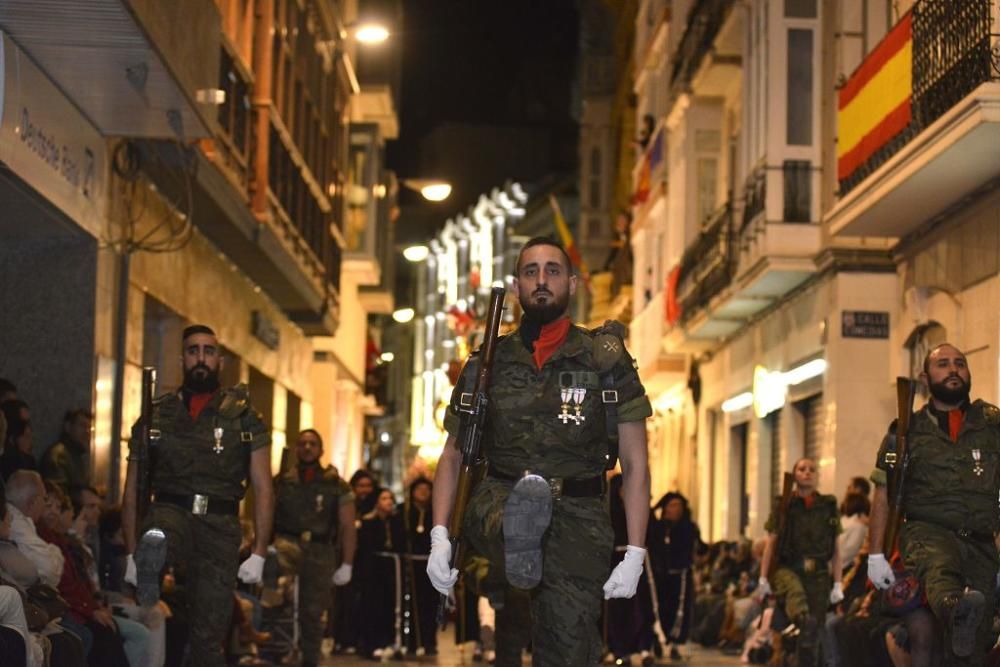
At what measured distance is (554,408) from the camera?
8.62 m

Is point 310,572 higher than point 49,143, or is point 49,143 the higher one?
point 49,143

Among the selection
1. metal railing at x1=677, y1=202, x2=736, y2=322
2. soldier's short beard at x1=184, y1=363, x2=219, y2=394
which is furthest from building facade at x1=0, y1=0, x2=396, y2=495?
metal railing at x1=677, y1=202, x2=736, y2=322

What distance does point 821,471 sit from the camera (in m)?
26.9

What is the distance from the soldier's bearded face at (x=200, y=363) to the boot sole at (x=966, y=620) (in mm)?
4362

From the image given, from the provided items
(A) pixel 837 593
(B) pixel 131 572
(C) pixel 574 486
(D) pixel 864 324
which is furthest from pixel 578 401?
(D) pixel 864 324

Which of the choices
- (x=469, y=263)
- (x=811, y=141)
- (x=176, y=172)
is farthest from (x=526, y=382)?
(x=469, y=263)

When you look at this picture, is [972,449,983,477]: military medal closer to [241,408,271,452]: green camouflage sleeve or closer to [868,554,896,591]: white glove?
[868,554,896,591]: white glove

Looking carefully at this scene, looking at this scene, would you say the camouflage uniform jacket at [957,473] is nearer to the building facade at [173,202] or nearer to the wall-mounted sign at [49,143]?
the building facade at [173,202]

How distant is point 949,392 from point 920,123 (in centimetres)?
846

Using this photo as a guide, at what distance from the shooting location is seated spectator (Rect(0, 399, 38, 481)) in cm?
1502

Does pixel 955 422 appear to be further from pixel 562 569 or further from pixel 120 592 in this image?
pixel 120 592

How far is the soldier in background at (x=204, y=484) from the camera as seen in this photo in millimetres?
11672

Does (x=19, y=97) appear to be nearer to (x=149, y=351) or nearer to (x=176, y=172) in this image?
(x=176, y=172)

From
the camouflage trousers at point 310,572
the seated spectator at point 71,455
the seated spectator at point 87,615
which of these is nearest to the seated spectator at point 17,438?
the seated spectator at point 87,615
